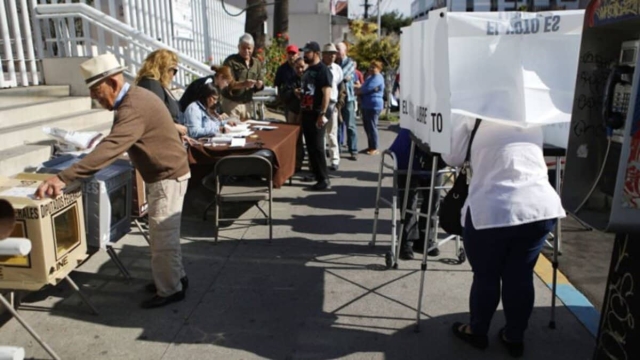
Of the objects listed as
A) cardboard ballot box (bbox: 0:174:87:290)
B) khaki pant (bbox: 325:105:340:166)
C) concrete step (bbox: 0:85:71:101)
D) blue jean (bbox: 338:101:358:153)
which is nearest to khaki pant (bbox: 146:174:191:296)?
cardboard ballot box (bbox: 0:174:87:290)

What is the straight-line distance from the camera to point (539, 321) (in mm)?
3639

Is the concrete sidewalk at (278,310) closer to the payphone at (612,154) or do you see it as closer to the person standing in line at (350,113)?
the payphone at (612,154)

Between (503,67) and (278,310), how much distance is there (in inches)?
88.9

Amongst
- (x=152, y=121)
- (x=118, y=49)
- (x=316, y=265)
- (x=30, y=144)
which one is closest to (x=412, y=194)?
(x=316, y=265)

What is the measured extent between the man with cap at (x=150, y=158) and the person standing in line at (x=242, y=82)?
3.99 meters

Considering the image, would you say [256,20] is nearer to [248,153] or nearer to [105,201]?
[248,153]

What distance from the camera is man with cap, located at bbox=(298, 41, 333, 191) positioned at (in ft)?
22.9

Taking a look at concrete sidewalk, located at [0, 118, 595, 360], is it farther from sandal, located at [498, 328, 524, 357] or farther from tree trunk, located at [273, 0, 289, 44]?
tree trunk, located at [273, 0, 289, 44]

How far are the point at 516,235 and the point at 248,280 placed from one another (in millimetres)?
2261

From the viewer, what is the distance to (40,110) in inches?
242

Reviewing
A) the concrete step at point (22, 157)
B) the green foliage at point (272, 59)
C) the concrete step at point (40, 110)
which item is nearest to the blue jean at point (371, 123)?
the green foliage at point (272, 59)

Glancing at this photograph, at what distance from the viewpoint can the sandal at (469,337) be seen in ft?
10.7

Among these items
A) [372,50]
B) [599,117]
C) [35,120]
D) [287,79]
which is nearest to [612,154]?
[599,117]

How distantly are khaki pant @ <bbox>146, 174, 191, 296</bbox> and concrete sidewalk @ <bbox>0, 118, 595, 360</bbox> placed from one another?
224 millimetres
